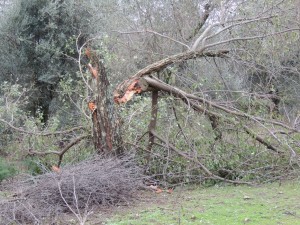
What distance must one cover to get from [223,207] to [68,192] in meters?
1.99

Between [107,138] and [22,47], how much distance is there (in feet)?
19.7

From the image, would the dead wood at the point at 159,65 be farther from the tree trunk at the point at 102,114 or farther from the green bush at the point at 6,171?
the green bush at the point at 6,171

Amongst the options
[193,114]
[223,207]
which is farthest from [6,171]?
[223,207]

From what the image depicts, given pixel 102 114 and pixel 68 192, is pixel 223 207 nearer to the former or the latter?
pixel 68 192

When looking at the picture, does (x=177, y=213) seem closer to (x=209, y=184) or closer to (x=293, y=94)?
(x=209, y=184)

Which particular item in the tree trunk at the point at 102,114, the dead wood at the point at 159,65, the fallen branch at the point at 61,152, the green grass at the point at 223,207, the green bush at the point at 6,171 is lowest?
the green grass at the point at 223,207

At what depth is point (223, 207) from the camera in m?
6.35

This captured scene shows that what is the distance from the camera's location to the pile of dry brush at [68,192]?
19.6ft

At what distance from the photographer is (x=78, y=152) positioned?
902cm

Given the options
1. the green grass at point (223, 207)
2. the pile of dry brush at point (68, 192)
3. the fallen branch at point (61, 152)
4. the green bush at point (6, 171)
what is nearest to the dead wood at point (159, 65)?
the fallen branch at point (61, 152)

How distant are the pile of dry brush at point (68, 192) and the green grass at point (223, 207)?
0.41 meters

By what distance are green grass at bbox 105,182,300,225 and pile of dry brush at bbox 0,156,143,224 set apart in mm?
407

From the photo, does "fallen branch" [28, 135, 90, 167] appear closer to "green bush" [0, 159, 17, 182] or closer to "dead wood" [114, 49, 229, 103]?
"green bush" [0, 159, 17, 182]

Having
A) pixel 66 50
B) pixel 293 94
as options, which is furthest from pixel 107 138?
pixel 293 94
